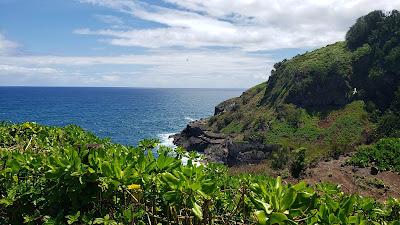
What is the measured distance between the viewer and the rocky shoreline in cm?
6066

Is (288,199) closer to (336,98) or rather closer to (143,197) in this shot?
(143,197)

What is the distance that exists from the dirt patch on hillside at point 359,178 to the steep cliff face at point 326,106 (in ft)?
64.1

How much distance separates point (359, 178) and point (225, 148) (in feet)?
122

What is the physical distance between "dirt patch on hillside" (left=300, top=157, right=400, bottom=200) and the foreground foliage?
25.3 metres

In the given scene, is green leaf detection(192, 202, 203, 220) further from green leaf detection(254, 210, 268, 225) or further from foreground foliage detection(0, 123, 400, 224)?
green leaf detection(254, 210, 268, 225)

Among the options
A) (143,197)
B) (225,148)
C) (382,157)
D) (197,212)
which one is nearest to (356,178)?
(382,157)

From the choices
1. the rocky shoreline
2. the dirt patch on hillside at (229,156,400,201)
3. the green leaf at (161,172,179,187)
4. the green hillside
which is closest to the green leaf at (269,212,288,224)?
the green leaf at (161,172,179,187)

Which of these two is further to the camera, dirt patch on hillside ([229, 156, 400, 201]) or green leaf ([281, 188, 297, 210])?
dirt patch on hillside ([229, 156, 400, 201])

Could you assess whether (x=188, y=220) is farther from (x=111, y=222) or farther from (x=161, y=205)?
(x=111, y=222)

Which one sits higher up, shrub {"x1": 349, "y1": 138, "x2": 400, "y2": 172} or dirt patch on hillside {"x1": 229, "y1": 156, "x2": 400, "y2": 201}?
shrub {"x1": 349, "y1": 138, "x2": 400, "y2": 172}

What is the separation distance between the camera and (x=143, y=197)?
3.59 m

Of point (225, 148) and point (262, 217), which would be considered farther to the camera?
point (225, 148)

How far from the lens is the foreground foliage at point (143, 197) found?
294cm

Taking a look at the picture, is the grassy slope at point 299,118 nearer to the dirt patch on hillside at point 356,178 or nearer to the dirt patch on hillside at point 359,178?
the dirt patch on hillside at point 356,178
